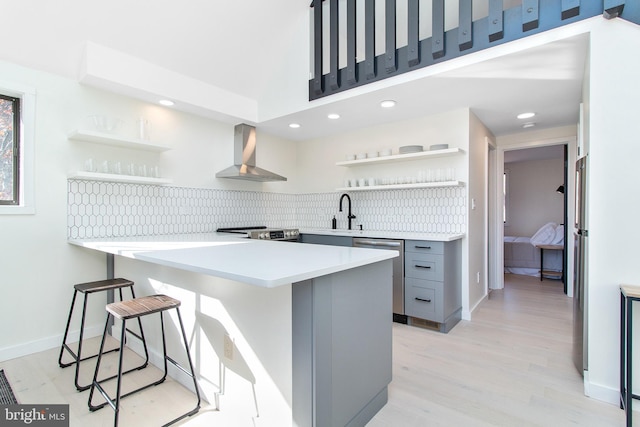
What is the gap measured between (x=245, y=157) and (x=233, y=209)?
0.67m

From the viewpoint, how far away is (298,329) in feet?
4.49

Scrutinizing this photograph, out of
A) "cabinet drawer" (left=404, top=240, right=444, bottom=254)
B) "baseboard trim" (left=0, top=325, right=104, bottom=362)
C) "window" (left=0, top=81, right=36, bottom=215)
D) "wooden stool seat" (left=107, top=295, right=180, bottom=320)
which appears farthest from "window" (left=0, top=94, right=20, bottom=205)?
"cabinet drawer" (left=404, top=240, right=444, bottom=254)

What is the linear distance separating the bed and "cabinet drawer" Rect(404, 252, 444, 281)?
3.46 meters

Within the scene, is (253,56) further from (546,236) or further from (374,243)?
(546,236)

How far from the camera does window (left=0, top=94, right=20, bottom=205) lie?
98.7 inches

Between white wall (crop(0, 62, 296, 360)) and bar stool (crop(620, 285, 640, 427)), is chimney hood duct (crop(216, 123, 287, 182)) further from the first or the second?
bar stool (crop(620, 285, 640, 427))

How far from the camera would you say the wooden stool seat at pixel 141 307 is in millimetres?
1673

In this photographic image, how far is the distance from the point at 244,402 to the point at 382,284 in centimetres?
94

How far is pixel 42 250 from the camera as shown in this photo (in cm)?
261

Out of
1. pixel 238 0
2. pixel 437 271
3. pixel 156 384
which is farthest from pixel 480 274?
pixel 238 0

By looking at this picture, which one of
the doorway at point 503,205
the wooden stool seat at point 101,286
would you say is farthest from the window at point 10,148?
the doorway at point 503,205

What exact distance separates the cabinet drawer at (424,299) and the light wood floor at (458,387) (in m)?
0.17

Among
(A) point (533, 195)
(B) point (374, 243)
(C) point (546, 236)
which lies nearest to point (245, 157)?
(B) point (374, 243)

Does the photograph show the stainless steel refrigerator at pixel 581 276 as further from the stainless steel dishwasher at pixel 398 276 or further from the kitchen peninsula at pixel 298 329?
the stainless steel dishwasher at pixel 398 276
